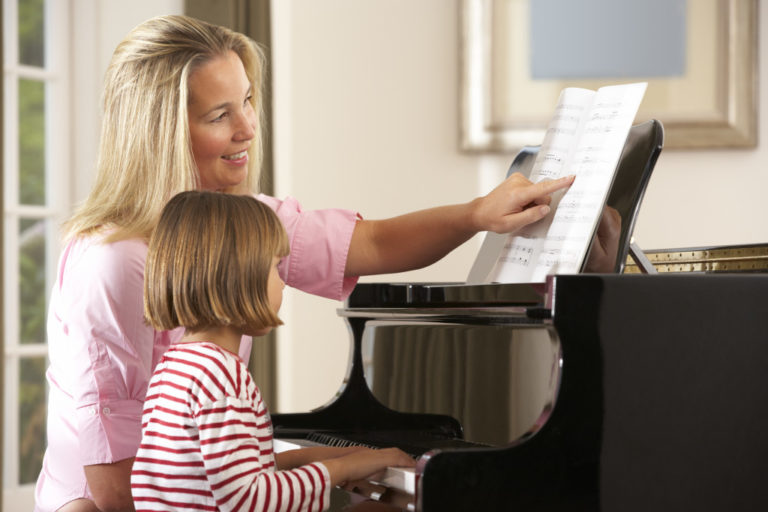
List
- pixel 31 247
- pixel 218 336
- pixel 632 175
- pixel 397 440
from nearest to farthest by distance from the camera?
pixel 218 336, pixel 632 175, pixel 397 440, pixel 31 247

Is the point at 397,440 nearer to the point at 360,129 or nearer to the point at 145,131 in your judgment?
the point at 145,131

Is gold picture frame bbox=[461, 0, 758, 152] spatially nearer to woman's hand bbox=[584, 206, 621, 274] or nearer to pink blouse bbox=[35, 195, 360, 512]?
woman's hand bbox=[584, 206, 621, 274]

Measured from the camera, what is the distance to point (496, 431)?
167cm

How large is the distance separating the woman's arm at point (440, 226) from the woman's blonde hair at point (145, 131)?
0.38 meters

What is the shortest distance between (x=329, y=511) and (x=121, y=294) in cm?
55

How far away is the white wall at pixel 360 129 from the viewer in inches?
139

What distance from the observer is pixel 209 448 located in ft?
4.41

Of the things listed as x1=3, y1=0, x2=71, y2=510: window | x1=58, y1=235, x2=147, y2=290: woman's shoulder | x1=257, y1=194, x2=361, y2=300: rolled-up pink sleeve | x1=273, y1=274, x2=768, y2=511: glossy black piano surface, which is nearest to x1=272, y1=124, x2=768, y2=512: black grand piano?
x1=273, y1=274, x2=768, y2=511: glossy black piano surface

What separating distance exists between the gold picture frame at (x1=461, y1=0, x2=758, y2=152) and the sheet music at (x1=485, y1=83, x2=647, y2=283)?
5.67 ft

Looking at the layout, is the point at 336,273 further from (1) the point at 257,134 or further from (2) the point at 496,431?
(2) the point at 496,431

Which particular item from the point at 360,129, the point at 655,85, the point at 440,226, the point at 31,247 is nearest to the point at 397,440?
the point at 440,226

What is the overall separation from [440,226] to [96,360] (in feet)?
2.26

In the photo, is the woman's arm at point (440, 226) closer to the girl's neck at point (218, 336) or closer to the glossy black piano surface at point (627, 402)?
the glossy black piano surface at point (627, 402)

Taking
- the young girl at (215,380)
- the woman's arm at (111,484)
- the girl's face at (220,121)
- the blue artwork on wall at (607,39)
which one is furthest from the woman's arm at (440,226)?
the blue artwork on wall at (607,39)
